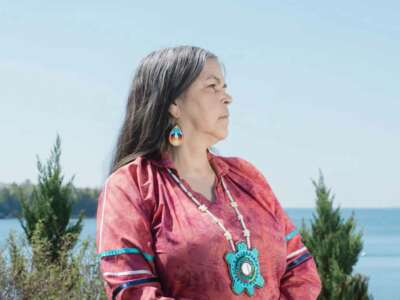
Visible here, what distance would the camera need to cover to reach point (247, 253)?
7.00ft

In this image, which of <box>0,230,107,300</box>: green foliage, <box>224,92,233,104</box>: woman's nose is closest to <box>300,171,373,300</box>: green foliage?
<box>0,230,107,300</box>: green foliage

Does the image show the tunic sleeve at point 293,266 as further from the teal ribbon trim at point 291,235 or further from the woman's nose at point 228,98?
the woman's nose at point 228,98

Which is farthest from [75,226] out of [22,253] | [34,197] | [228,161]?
[228,161]

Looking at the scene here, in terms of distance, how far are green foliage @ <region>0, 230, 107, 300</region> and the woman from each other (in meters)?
4.25

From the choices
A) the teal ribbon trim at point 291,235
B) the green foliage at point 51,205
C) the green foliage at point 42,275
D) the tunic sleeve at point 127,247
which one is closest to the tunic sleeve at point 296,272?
the teal ribbon trim at point 291,235

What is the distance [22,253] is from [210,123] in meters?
5.06

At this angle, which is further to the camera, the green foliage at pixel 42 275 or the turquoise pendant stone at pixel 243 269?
the green foliage at pixel 42 275

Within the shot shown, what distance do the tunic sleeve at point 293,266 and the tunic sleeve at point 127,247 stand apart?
Result: 0.45 metres

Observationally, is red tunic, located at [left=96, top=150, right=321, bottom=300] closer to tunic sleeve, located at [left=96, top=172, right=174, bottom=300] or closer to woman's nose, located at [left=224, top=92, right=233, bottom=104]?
tunic sleeve, located at [left=96, top=172, right=174, bottom=300]

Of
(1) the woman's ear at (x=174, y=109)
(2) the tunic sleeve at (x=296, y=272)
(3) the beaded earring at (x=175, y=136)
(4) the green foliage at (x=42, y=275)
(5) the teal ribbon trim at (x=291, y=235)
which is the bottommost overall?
(4) the green foliage at (x=42, y=275)

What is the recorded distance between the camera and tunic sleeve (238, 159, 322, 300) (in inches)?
90.3

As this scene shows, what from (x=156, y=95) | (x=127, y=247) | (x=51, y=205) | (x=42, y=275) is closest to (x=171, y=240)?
(x=127, y=247)

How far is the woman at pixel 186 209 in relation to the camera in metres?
2.04

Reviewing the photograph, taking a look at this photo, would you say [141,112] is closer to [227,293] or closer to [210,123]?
[210,123]
